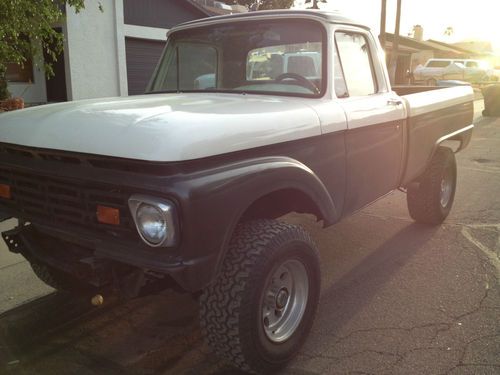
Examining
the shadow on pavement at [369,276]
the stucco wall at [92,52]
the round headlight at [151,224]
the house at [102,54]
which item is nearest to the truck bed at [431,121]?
the shadow on pavement at [369,276]

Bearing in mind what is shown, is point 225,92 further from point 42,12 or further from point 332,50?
point 42,12

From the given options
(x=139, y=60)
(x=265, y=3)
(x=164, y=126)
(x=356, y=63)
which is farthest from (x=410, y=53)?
(x=164, y=126)

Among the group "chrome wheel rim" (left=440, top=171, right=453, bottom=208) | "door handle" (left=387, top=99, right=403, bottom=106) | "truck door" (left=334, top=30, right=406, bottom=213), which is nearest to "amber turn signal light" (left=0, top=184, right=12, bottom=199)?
"truck door" (left=334, top=30, right=406, bottom=213)

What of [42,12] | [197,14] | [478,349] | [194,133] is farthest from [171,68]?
[197,14]

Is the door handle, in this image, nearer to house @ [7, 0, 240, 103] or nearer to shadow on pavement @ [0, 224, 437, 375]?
shadow on pavement @ [0, 224, 437, 375]

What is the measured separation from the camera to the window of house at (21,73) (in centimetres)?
1273

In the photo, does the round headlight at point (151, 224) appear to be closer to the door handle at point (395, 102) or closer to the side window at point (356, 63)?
the side window at point (356, 63)

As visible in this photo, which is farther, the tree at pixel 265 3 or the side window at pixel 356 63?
the tree at pixel 265 3

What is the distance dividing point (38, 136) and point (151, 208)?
889 mm

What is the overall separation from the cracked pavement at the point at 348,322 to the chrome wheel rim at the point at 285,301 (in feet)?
0.74

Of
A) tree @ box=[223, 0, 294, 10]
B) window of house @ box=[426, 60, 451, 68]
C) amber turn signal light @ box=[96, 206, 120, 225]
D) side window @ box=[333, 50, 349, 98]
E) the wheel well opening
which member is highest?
tree @ box=[223, 0, 294, 10]

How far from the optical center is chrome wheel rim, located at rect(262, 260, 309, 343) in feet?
9.02

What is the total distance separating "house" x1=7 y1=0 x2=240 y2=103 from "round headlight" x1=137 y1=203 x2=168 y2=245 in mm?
10603

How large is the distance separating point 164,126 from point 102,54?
454 inches
